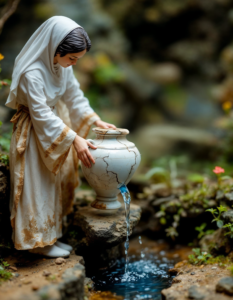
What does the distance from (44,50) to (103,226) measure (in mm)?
1820

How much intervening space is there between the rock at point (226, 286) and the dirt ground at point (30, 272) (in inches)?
50.9

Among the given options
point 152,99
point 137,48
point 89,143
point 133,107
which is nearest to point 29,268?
point 89,143

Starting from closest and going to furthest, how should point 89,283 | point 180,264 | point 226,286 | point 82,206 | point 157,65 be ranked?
point 226,286 → point 89,283 → point 180,264 → point 82,206 → point 157,65

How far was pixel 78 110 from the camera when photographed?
11.3 feet

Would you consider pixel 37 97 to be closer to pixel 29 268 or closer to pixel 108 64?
pixel 29 268

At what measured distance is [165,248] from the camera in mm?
4102

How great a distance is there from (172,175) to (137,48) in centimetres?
658

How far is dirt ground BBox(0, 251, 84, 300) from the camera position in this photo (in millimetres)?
2340

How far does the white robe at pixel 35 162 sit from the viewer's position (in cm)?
276

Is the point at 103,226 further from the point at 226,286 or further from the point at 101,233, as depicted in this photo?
the point at 226,286

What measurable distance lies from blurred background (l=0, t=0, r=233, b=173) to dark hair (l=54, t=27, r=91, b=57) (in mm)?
4388

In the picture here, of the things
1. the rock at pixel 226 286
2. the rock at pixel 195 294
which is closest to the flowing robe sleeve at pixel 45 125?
the rock at pixel 195 294

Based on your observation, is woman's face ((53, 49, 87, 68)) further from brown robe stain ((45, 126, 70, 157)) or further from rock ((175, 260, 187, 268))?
rock ((175, 260, 187, 268))

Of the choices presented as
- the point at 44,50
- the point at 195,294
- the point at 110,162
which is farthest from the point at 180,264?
the point at 44,50
